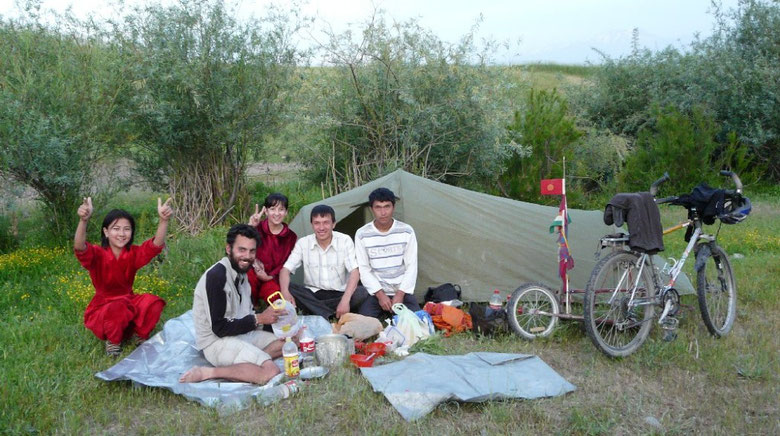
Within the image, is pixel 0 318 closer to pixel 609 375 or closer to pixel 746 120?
pixel 609 375

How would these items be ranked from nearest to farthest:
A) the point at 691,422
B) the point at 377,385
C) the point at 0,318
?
1. the point at 691,422
2. the point at 377,385
3. the point at 0,318

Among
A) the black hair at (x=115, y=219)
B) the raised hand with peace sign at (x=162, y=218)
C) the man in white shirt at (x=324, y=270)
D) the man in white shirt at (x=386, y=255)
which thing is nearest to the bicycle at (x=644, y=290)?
the man in white shirt at (x=386, y=255)

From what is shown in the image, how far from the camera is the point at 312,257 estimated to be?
16.3ft

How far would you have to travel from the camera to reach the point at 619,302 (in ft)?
13.2

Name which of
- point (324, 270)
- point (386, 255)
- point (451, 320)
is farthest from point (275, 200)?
point (451, 320)

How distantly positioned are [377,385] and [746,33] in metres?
12.3

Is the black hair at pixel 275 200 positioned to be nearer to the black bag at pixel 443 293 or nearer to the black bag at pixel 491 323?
the black bag at pixel 443 293

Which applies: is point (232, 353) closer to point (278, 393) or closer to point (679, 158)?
point (278, 393)

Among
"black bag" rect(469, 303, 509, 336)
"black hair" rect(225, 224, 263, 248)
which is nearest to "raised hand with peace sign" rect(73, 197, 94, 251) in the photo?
"black hair" rect(225, 224, 263, 248)

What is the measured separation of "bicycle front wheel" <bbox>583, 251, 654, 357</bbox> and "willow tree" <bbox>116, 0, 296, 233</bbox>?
464 cm

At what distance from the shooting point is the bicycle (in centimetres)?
398

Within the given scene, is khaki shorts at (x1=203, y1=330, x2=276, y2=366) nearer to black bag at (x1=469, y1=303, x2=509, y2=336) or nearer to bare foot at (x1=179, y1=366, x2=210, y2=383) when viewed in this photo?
bare foot at (x1=179, y1=366, x2=210, y2=383)

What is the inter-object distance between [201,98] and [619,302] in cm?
494

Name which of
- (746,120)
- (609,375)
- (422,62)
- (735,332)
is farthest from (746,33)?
(609,375)
